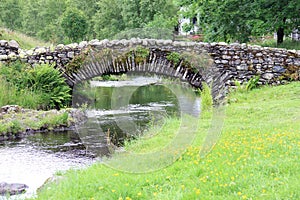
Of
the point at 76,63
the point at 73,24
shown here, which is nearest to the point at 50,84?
the point at 76,63

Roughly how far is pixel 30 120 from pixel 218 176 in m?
9.24

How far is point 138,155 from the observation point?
26.5 feet

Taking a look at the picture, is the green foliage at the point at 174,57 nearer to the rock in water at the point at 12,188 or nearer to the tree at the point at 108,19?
the rock in water at the point at 12,188

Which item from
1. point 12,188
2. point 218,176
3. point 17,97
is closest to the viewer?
point 218,176

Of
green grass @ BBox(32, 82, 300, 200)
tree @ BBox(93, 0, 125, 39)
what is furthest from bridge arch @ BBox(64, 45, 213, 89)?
tree @ BBox(93, 0, 125, 39)

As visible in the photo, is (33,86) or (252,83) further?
(252,83)

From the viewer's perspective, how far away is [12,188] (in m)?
7.13

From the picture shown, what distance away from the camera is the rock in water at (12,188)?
22.8 feet

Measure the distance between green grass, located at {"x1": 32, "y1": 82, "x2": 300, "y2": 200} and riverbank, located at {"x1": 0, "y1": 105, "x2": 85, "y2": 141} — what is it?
5406 millimetres

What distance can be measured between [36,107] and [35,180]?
25.9 ft

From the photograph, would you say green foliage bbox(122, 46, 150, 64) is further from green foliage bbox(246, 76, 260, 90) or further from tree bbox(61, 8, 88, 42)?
tree bbox(61, 8, 88, 42)

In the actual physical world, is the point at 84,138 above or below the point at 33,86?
below

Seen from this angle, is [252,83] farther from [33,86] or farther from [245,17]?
[33,86]

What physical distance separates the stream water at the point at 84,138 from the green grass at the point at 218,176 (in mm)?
1394
